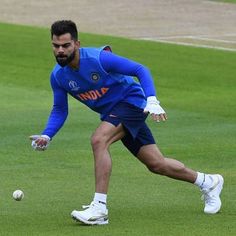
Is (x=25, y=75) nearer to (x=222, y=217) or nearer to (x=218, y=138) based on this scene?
(x=218, y=138)

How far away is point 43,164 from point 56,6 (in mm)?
24209

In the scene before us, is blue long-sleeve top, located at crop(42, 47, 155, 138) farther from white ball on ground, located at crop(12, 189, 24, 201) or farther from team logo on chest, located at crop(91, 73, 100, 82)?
white ball on ground, located at crop(12, 189, 24, 201)

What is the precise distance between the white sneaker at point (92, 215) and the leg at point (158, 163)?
31.9 inches

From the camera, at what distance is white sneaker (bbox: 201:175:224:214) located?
1132 cm

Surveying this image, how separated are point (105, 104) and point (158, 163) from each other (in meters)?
0.81

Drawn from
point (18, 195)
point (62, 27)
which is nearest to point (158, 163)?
point (18, 195)

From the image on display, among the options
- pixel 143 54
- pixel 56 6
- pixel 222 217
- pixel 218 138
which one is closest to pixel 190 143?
pixel 218 138

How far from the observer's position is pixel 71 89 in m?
11.0

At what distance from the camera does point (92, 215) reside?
34.7 feet

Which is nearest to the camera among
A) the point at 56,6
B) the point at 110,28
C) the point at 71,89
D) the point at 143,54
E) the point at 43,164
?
the point at 71,89

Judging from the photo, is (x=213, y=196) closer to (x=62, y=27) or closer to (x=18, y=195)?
(x=18, y=195)

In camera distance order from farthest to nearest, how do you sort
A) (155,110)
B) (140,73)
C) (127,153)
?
(127,153)
(140,73)
(155,110)

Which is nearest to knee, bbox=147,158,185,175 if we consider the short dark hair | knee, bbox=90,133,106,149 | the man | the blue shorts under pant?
the man

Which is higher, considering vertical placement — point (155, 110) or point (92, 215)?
point (155, 110)
